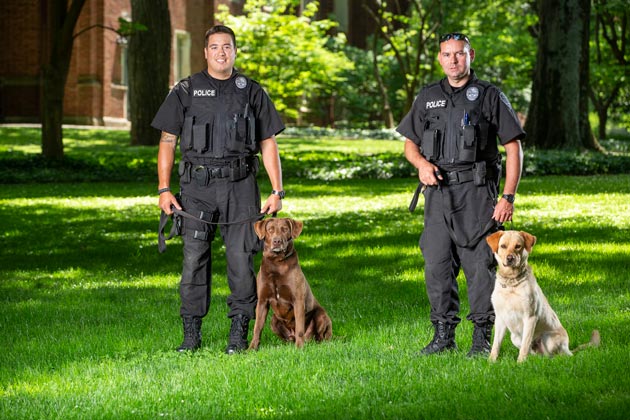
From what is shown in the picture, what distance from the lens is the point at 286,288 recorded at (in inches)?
280

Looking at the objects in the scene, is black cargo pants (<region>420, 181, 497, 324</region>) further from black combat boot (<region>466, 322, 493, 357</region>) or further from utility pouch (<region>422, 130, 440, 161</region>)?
utility pouch (<region>422, 130, 440, 161</region>)

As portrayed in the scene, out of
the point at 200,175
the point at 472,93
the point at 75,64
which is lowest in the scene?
the point at 200,175

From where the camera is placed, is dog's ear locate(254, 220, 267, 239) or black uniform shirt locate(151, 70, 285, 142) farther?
black uniform shirt locate(151, 70, 285, 142)

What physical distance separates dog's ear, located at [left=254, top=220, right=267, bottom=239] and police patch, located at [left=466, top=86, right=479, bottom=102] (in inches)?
60.5

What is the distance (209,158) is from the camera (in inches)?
284

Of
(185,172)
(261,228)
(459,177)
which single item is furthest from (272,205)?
(459,177)

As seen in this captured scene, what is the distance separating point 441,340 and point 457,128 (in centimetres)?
139

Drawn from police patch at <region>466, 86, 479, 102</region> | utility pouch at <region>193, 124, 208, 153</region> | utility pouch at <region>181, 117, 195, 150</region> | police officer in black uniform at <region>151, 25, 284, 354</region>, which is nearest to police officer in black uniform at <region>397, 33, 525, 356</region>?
police patch at <region>466, 86, 479, 102</region>

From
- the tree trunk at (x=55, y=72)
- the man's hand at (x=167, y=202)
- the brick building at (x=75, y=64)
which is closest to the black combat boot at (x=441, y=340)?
the man's hand at (x=167, y=202)

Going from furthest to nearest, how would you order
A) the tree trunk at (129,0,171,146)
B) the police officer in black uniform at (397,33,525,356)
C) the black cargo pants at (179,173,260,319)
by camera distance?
1. the tree trunk at (129,0,171,146)
2. the black cargo pants at (179,173,260,319)
3. the police officer in black uniform at (397,33,525,356)

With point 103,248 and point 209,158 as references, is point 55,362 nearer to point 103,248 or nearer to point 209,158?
point 209,158

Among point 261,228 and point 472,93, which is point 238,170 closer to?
point 261,228

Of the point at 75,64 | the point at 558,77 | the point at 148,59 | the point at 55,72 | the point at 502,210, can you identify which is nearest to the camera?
the point at 502,210

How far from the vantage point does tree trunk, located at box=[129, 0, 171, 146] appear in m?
29.4
